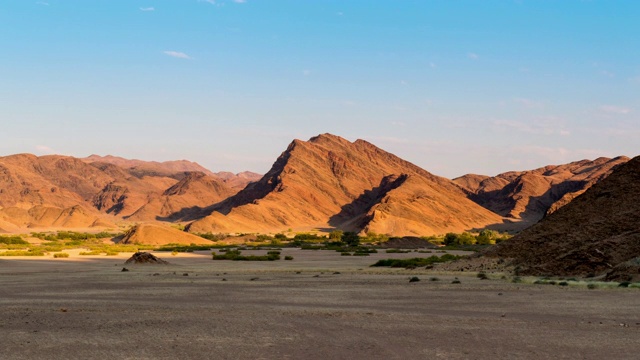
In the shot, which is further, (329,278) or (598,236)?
(598,236)

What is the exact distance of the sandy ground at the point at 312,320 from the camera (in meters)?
12.6

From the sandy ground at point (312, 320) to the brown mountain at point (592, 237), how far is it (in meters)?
6.05

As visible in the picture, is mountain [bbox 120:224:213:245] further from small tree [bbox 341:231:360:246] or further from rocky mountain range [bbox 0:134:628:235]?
rocky mountain range [bbox 0:134:628:235]

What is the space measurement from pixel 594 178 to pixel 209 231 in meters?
122

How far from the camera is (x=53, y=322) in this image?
631 inches

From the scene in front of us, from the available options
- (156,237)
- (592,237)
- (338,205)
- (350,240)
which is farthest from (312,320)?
(338,205)

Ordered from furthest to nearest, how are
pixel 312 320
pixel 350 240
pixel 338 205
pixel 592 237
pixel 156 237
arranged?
1. pixel 338 205
2. pixel 350 240
3. pixel 156 237
4. pixel 592 237
5. pixel 312 320

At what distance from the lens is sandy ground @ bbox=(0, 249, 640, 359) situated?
41.4 feet

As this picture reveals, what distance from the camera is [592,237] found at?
35.6m

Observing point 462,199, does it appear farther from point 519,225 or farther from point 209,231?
point 209,231

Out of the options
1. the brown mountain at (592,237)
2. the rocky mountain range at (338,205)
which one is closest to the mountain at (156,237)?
the rocky mountain range at (338,205)

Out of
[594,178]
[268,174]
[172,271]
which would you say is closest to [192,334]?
[172,271]

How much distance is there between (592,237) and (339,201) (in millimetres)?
132955

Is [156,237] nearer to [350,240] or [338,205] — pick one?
[350,240]
